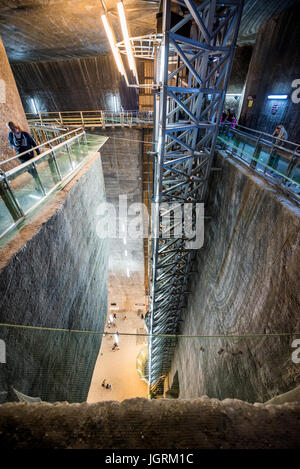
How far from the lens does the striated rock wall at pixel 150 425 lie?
1.29 meters

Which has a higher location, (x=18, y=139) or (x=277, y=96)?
(x=277, y=96)

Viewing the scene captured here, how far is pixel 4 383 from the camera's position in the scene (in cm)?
241

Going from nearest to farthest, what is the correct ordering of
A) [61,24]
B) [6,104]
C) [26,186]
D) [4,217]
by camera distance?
1. [4,217]
2. [26,186]
3. [6,104]
4. [61,24]

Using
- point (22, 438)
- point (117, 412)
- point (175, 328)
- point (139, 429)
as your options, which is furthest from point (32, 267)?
point (175, 328)

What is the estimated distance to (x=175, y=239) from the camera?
20.7 feet

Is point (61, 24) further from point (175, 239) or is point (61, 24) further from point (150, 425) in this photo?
point (150, 425)

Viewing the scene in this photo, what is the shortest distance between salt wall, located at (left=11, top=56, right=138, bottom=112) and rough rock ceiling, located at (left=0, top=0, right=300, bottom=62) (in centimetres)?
206

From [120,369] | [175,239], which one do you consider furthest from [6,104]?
[120,369]

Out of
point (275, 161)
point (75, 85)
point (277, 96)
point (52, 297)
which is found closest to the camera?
point (52, 297)

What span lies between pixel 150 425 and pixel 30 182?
4.00 meters

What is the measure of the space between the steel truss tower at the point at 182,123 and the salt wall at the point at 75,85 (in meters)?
10.5

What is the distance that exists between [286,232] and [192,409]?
258 cm

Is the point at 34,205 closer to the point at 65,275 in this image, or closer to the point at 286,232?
the point at 65,275

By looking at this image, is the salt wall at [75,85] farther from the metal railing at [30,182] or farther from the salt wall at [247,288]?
the salt wall at [247,288]
